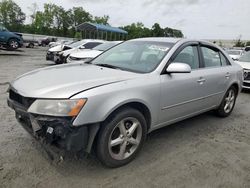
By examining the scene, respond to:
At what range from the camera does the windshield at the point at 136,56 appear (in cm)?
355

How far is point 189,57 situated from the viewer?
4043mm

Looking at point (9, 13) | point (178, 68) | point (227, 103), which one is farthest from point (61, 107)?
point (9, 13)

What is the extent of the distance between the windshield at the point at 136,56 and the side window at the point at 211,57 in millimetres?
919

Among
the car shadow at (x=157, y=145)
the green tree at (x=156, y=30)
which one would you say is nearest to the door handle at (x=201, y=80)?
the car shadow at (x=157, y=145)

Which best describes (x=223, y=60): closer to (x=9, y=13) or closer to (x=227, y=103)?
(x=227, y=103)

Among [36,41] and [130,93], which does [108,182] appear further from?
[36,41]

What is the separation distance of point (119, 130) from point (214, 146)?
163cm

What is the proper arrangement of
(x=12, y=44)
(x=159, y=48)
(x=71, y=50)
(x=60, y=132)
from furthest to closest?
(x=12, y=44) → (x=71, y=50) → (x=159, y=48) → (x=60, y=132)

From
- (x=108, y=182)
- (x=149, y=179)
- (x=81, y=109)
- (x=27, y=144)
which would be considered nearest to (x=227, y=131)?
(x=149, y=179)

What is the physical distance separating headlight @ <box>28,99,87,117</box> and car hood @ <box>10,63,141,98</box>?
7 cm

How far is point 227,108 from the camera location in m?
5.26

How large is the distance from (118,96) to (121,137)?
→ 0.54 m

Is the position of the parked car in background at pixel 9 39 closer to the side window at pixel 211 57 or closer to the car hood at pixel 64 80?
the car hood at pixel 64 80

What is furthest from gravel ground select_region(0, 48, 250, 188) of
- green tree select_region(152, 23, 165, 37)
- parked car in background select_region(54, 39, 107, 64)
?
green tree select_region(152, 23, 165, 37)
